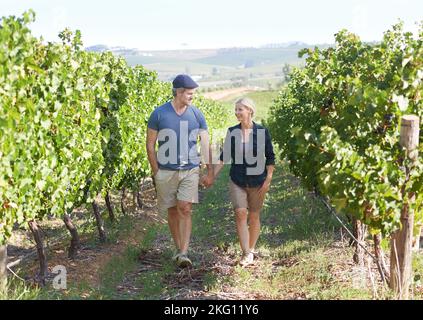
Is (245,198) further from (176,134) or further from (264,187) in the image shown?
(176,134)

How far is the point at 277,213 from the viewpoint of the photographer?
9703 mm

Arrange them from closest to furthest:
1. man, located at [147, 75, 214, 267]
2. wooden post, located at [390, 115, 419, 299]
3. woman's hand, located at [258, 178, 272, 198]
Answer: wooden post, located at [390, 115, 419, 299] → man, located at [147, 75, 214, 267] → woman's hand, located at [258, 178, 272, 198]

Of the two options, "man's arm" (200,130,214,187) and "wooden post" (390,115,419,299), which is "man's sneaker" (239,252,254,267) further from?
"wooden post" (390,115,419,299)

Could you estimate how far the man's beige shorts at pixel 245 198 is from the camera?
6227 millimetres

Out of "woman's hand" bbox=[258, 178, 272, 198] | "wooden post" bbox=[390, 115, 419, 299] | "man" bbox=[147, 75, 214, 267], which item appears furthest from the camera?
"woman's hand" bbox=[258, 178, 272, 198]

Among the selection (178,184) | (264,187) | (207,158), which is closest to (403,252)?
(264,187)

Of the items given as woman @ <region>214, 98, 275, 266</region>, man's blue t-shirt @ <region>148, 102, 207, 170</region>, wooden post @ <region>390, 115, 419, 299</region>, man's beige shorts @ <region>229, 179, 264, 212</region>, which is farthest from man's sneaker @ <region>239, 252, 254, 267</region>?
wooden post @ <region>390, 115, 419, 299</region>

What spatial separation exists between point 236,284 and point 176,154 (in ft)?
4.97

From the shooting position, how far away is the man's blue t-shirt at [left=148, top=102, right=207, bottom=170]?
610 cm

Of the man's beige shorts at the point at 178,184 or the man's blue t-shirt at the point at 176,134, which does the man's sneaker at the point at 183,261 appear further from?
the man's blue t-shirt at the point at 176,134

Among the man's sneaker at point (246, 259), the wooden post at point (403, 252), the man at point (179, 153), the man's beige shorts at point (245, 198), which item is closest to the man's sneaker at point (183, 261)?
the man at point (179, 153)

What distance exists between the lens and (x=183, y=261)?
6230mm

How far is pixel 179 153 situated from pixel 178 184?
1.13 feet
